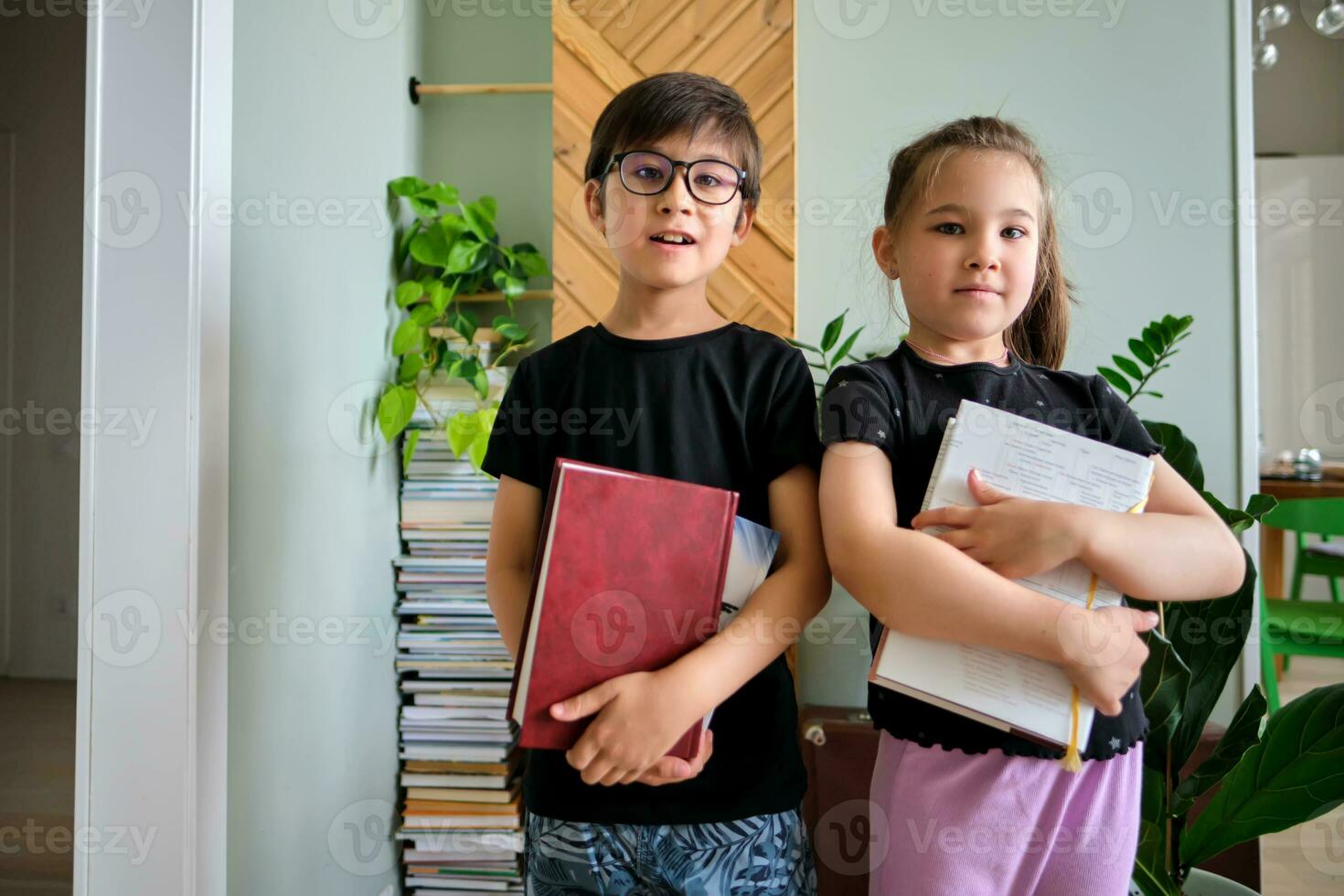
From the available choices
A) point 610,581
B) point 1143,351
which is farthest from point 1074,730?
point 1143,351

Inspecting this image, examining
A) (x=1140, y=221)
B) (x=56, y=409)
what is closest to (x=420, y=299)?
(x=1140, y=221)

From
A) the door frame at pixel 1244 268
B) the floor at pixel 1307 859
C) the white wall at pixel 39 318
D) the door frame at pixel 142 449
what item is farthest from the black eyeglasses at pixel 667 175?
the white wall at pixel 39 318

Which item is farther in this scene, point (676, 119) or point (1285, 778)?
point (1285, 778)

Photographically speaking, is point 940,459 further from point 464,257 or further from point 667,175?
point 464,257

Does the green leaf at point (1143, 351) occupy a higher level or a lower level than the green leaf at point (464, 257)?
lower

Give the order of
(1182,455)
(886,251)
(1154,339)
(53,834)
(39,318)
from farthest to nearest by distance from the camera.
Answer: (39,318)
(53,834)
(1154,339)
(1182,455)
(886,251)

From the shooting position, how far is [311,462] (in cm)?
150

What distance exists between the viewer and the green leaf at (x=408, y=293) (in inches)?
71.5

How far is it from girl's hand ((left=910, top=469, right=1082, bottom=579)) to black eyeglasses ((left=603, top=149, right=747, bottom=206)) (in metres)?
0.39

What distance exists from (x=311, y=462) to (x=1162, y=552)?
1.30 m

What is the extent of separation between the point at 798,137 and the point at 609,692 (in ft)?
5.70

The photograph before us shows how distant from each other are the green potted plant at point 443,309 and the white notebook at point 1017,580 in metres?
1.11

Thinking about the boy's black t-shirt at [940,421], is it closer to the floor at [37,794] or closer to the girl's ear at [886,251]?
the girl's ear at [886,251]

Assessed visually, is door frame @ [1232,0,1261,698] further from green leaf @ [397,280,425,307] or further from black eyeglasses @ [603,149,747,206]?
green leaf @ [397,280,425,307]
